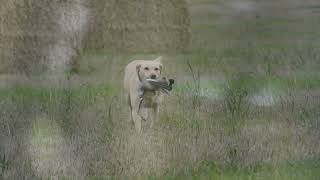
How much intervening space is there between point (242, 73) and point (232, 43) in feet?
0.24

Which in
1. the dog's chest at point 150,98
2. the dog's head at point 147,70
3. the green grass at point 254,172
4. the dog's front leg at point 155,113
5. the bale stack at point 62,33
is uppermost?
the bale stack at point 62,33

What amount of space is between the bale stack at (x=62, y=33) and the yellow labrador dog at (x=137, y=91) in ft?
0.27

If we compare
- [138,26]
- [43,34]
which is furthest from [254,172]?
[43,34]

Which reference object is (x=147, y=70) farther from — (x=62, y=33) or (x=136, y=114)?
(x=62, y=33)

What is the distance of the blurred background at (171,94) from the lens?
2404 millimetres

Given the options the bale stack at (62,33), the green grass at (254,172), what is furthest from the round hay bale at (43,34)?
the green grass at (254,172)

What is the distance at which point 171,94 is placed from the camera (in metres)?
2.43

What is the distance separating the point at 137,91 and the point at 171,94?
0.09m

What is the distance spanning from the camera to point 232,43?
2457 millimetres

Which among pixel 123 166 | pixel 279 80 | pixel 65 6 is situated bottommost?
pixel 123 166

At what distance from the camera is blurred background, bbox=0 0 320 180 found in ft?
7.89

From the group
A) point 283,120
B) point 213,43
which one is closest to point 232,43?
point 213,43

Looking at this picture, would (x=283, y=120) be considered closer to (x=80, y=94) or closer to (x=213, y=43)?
(x=213, y=43)

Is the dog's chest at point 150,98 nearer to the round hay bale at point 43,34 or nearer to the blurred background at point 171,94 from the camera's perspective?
the blurred background at point 171,94
